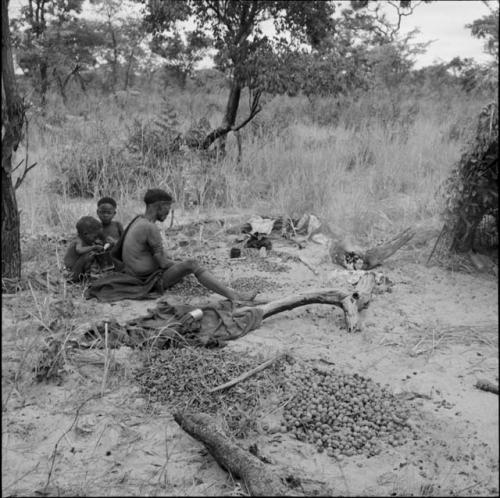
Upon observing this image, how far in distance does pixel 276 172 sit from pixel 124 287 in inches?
152

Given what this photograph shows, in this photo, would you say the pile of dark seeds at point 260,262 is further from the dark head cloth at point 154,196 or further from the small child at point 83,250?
the small child at point 83,250

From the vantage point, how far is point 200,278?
180 inches

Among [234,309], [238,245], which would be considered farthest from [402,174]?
[234,309]

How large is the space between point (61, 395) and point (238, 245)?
10.3ft

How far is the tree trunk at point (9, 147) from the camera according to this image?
431cm

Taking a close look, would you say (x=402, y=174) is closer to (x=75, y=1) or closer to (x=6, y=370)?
(x=6, y=370)

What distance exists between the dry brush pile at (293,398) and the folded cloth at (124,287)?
1219 millimetres

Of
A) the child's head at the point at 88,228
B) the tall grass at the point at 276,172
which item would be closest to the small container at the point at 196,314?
the child's head at the point at 88,228

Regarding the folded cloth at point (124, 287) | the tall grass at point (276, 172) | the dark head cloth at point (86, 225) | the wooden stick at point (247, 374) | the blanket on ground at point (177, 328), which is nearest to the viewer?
the wooden stick at point (247, 374)

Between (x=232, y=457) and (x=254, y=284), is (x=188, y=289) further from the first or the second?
(x=232, y=457)

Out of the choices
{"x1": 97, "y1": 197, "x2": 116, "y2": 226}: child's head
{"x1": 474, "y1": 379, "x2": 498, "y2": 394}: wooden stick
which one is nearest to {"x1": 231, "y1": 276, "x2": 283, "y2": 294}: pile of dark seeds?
{"x1": 97, "y1": 197, "x2": 116, "y2": 226}: child's head

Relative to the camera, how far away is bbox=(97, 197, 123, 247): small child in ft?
17.3

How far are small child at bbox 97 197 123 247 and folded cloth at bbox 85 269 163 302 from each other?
0.59 m

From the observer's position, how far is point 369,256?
542 centimetres
